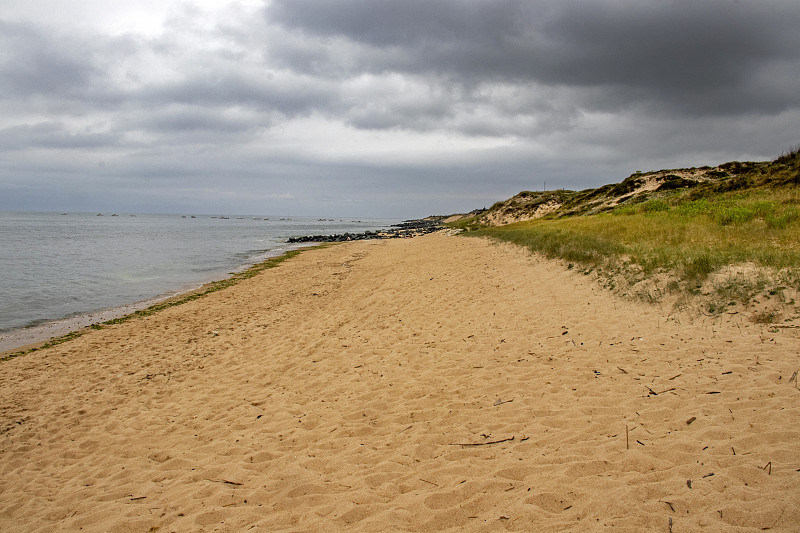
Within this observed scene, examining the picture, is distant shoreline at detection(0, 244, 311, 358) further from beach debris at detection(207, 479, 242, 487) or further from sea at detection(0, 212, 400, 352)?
beach debris at detection(207, 479, 242, 487)

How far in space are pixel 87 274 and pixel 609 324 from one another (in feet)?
92.2

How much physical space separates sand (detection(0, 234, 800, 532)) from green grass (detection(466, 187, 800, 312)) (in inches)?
71.3

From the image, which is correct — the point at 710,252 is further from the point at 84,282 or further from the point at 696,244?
the point at 84,282

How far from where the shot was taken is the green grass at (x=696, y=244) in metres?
9.22

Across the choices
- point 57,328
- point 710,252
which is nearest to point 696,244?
point 710,252

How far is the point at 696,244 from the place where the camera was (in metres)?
12.3

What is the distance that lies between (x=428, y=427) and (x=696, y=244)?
11.6 m

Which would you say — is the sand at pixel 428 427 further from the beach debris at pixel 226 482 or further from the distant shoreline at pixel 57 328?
the distant shoreline at pixel 57 328

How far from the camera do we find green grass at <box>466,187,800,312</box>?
9.22 m

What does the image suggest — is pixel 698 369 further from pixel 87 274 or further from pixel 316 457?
pixel 87 274

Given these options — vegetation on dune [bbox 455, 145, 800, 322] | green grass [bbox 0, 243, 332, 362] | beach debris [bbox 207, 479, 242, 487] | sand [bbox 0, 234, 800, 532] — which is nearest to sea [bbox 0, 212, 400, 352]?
green grass [bbox 0, 243, 332, 362]

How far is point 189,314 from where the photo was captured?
1417 cm

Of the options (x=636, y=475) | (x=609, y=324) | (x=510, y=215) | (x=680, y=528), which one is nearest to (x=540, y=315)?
(x=609, y=324)

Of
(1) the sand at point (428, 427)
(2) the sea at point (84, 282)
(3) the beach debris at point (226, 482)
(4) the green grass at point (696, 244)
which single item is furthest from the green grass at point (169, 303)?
(4) the green grass at point (696, 244)
